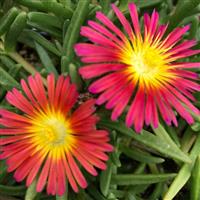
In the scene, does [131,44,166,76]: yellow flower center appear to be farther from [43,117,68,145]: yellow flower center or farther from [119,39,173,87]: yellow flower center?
[43,117,68,145]: yellow flower center

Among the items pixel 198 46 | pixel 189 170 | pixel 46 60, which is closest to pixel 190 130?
pixel 189 170

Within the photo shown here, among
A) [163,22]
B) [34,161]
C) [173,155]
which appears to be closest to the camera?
[34,161]

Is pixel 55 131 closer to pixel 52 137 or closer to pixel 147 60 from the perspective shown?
pixel 52 137

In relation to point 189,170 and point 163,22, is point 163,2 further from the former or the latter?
point 189,170

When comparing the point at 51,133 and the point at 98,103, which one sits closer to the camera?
the point at 98,103

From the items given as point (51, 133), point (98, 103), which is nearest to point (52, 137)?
point (51, 133)

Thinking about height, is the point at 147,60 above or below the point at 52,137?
above

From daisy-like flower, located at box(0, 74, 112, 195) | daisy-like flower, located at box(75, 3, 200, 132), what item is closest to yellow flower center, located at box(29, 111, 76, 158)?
daisy-like flower, located at box(0, 74, 112, 195)
